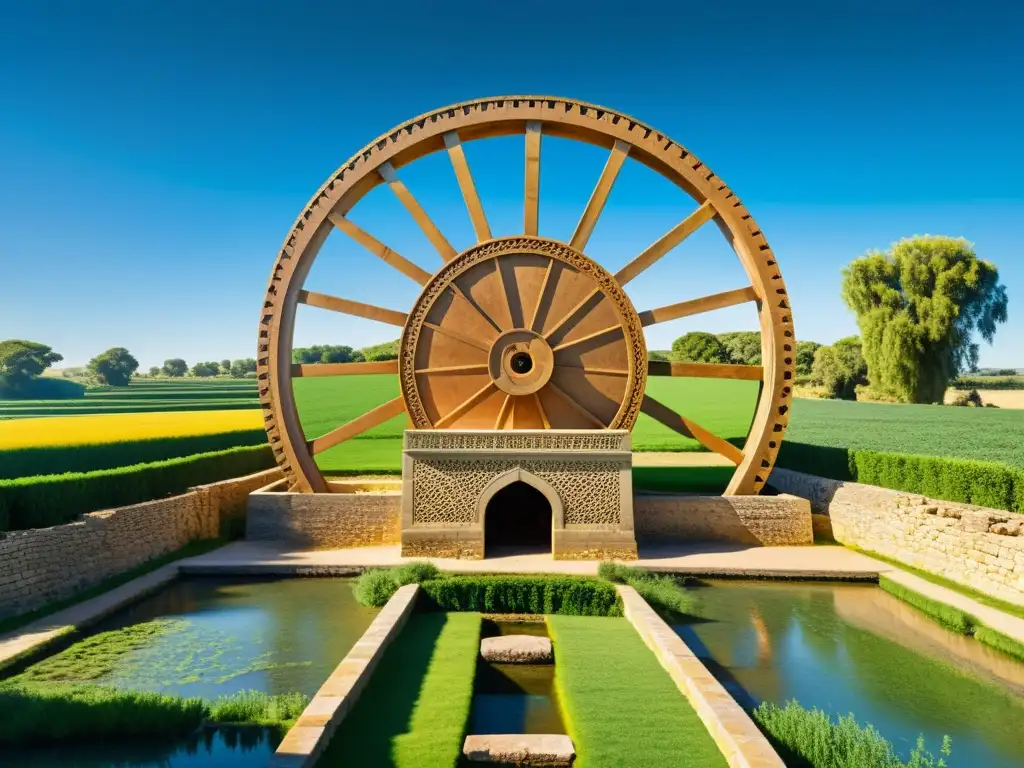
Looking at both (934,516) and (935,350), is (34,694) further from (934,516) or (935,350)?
(935,350)

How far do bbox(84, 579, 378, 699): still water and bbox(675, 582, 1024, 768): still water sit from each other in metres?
4.99

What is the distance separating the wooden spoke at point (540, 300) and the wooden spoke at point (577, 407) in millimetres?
1259

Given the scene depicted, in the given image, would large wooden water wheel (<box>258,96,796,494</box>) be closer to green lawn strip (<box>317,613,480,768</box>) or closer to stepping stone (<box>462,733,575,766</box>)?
green lawn strip (<box>317,613,480,768</box>)

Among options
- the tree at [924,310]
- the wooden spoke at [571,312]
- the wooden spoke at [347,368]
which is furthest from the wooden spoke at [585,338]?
the tree at [924,310]

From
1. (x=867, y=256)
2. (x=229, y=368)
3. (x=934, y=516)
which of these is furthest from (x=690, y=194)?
(x=229, y=368)

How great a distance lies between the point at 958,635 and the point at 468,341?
387 inches

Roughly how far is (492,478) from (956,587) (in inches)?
322

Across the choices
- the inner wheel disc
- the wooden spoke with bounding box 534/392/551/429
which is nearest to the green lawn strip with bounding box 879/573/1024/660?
the inner wheel disc

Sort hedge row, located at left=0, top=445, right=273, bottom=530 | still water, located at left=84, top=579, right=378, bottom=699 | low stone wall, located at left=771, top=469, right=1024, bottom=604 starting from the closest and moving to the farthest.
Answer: still water, located at left=84, top=579, right=378, bottom=699
hedge row, located at left=0, top=445, right=273, bottom=530
low stone wall, located at left=771, top=469, right=1024, bottom=604

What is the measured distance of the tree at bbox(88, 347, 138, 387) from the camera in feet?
206

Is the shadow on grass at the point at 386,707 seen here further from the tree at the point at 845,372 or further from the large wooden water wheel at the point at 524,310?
the tree at the point at 845,372

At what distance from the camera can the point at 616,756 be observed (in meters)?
5.58

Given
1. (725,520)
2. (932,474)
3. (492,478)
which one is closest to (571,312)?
(492,478)

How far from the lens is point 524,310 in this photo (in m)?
14.5
